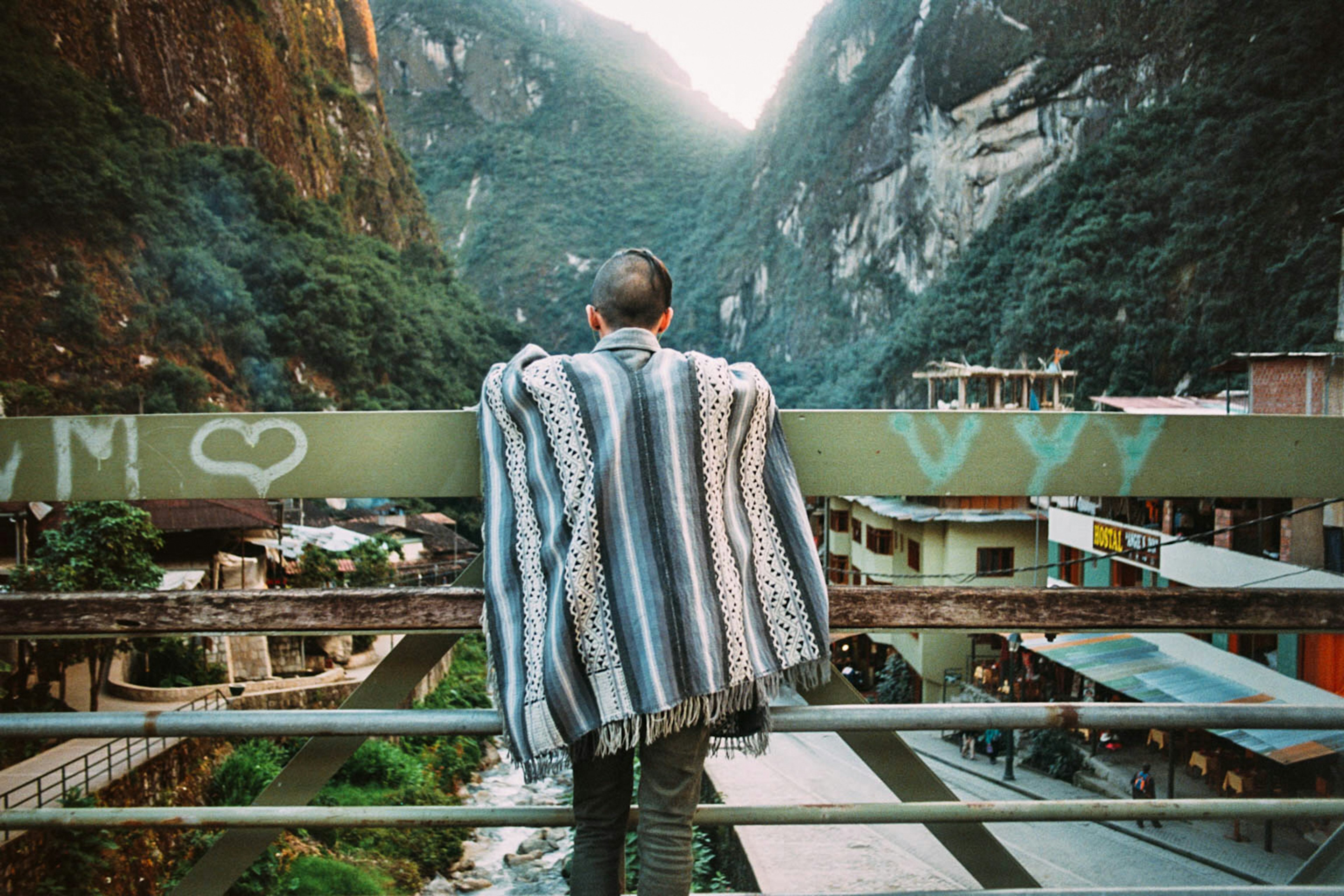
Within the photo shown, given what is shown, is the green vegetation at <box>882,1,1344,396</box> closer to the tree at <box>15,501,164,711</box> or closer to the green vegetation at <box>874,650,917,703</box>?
the green vegetation at <box>874,650,917,703</box>

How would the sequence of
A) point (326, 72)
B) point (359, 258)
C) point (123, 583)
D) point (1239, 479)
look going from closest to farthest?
point (1239, 479) → point (123, 583) → point (359, 258) → point (326, 72)

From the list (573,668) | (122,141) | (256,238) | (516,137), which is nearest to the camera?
(573,668)

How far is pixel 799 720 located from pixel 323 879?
8.25 meters

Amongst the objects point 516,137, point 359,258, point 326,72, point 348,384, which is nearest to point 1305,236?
point 348,384

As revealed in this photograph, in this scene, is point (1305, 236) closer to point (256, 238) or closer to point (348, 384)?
point (348, 384)

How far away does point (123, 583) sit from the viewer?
9312 mm

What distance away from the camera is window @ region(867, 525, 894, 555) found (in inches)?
672

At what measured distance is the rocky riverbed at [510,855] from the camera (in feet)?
30.7

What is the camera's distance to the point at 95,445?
1386 mm

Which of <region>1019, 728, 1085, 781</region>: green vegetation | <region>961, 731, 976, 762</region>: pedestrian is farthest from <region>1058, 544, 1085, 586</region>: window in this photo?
<region>961, 731, 976, 762</region>: pedestrian

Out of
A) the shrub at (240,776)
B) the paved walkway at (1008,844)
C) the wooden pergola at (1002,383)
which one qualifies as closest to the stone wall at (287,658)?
the shrub at (240,776)

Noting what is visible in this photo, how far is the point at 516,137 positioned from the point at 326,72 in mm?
46170

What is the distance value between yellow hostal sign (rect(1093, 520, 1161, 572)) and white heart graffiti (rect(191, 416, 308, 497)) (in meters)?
11.4

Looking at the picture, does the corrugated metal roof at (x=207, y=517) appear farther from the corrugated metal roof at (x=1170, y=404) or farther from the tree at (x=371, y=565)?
the corrugated metal roof at (x=1170, y=404)
